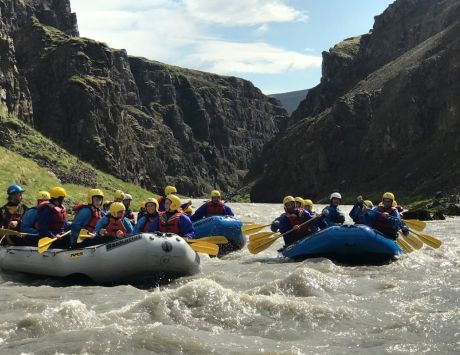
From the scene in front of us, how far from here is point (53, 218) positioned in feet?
48.1

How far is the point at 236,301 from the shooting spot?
10375 mm

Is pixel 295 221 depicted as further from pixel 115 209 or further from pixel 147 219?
pixel 115 209

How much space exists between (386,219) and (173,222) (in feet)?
22.4

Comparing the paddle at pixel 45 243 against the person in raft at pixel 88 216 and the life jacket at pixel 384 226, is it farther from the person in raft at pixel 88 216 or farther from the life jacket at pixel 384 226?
the life jacket at pixel 384 226

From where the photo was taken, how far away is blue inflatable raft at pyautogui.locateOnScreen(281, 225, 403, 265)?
15109 millimetres

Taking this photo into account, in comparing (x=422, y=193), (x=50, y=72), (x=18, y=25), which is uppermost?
(x=18, y=25)

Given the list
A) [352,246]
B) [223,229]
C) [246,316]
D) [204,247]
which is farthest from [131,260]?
[223,229]

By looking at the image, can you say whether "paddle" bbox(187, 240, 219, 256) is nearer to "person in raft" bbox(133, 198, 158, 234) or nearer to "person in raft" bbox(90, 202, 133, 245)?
"person in raft" bbox(133, 198, 158, 234)

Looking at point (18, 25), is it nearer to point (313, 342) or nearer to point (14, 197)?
point (14, 197)

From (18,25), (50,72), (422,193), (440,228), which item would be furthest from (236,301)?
(18,25)

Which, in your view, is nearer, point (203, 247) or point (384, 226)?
point (203, 247)

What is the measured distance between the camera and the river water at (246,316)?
809 cm

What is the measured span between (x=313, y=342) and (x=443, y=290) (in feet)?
15.1

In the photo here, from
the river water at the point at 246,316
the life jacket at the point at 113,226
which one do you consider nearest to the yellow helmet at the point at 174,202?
the life jacket at the point at 113,226
